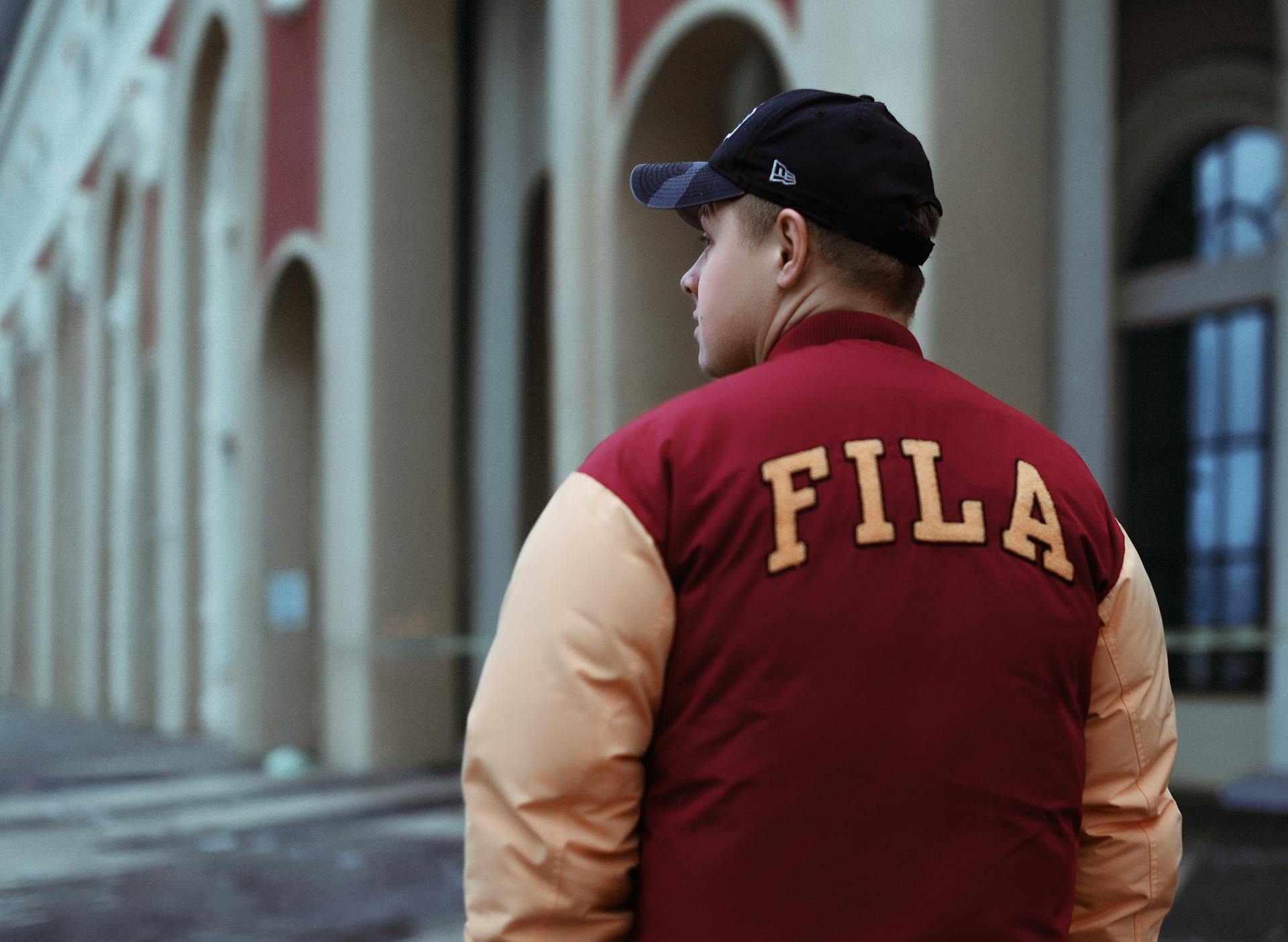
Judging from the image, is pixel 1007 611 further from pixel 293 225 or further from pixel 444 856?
pixel 293 225

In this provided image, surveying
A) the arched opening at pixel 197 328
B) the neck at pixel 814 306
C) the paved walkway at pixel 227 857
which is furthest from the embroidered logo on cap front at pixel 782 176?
the arched opening at pixel 197 328

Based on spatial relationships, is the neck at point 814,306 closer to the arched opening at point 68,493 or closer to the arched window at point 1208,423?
the arched window at point 1208,423

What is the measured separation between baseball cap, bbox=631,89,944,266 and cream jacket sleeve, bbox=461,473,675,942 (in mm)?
403

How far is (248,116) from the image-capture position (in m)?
13.9

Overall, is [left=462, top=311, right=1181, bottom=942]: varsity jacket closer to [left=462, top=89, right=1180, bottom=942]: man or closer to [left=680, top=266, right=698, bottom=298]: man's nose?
[left=462, top=89, right=1180, bottom=942]: man

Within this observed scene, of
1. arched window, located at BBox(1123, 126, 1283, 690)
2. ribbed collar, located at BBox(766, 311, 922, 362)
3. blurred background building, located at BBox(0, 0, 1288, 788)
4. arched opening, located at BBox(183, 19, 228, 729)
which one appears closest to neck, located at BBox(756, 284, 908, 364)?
ribbed collar, located at BBox(766, 311, 922, 362)

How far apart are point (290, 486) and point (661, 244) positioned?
665 centimetres

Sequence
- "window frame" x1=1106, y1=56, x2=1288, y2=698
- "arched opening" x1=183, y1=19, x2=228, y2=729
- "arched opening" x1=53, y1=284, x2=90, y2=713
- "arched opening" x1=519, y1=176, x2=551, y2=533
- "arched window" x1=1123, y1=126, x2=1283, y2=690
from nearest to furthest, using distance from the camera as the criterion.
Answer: "window frame" x1=1106, y1=56, x2=1288, y2=698, "arched window" x1=1123, y1=126, x2=1283, y2=690, "arched opening" x1=519, y1=176, x2=551, y2=533, "arched opening" x1=183, y1=19, x2=228, y2=729, "arched opening" x1=53, y1=284, x2=90, y2=713

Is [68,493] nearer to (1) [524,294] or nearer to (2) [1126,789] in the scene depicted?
(1) [524,294]

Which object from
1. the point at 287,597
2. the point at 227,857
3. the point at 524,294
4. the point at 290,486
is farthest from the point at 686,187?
the point at 290,486

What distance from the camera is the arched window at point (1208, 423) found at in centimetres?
916

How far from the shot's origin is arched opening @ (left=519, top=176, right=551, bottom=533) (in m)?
13.3

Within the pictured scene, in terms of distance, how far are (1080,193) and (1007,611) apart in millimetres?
6345

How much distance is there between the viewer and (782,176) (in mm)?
1390
